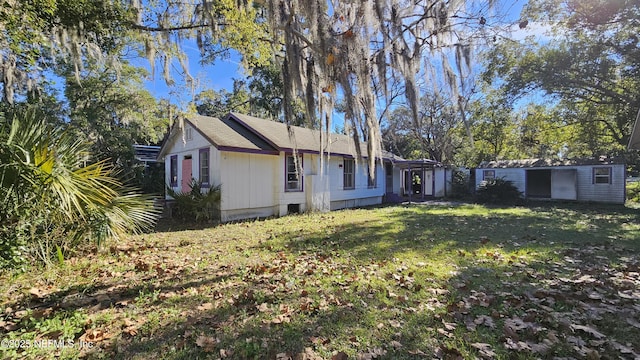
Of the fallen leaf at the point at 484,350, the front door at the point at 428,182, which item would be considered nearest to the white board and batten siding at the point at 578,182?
the front door at the point at 428,182

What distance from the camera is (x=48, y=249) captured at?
173 inches

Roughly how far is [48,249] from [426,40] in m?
8.47

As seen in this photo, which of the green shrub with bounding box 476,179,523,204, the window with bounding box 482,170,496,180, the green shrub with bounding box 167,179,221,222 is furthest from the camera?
the window with bounding box 482,170,496,180

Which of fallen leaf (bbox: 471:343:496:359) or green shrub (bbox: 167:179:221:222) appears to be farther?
green shrub (bbox: 167:179:221:222)

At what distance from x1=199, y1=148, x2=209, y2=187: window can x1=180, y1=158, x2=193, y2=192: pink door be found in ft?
3.14

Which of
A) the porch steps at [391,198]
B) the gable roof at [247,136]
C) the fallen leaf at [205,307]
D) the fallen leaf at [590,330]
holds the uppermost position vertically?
the gable roof at [247,136]

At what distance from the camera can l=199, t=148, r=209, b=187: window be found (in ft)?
33.7

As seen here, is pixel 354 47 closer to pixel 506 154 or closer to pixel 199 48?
pixel 199 48

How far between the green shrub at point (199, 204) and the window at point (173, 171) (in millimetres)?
2578

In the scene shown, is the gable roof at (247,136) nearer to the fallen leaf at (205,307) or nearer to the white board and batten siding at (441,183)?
the fallen leaf at (205,307)

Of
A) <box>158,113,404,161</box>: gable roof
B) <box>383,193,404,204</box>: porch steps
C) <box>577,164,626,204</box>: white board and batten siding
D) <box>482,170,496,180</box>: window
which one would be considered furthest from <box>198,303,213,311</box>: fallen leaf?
<box>577,164,626,204</box>: white board and batten siding

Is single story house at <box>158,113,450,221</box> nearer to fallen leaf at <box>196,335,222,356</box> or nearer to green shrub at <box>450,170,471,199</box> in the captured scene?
fallen leaf at <box>196,335,222,356</box>

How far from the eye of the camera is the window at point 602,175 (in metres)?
15.0

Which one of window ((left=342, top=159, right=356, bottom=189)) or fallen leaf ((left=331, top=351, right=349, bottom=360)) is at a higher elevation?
window ((left=342, top=159, right=356, bottom=189))
